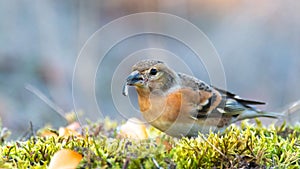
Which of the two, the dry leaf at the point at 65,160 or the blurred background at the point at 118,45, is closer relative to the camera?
the dry leaf at the point at 65,160

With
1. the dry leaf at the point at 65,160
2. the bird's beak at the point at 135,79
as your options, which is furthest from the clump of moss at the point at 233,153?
the bird's beak at the point at 135,79

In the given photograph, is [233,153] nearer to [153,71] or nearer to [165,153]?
[165,153]

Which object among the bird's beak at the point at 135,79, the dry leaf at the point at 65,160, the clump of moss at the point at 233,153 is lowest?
the clump of moss at the point at 233,153

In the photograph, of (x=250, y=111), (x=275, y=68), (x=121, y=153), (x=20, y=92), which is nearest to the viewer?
(x=121, y=153)

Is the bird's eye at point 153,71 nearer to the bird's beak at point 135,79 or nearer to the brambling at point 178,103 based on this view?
the brambling at point 178,103

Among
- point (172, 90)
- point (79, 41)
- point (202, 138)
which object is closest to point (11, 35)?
point (79, 41)

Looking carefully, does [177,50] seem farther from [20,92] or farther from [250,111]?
[250,111]
